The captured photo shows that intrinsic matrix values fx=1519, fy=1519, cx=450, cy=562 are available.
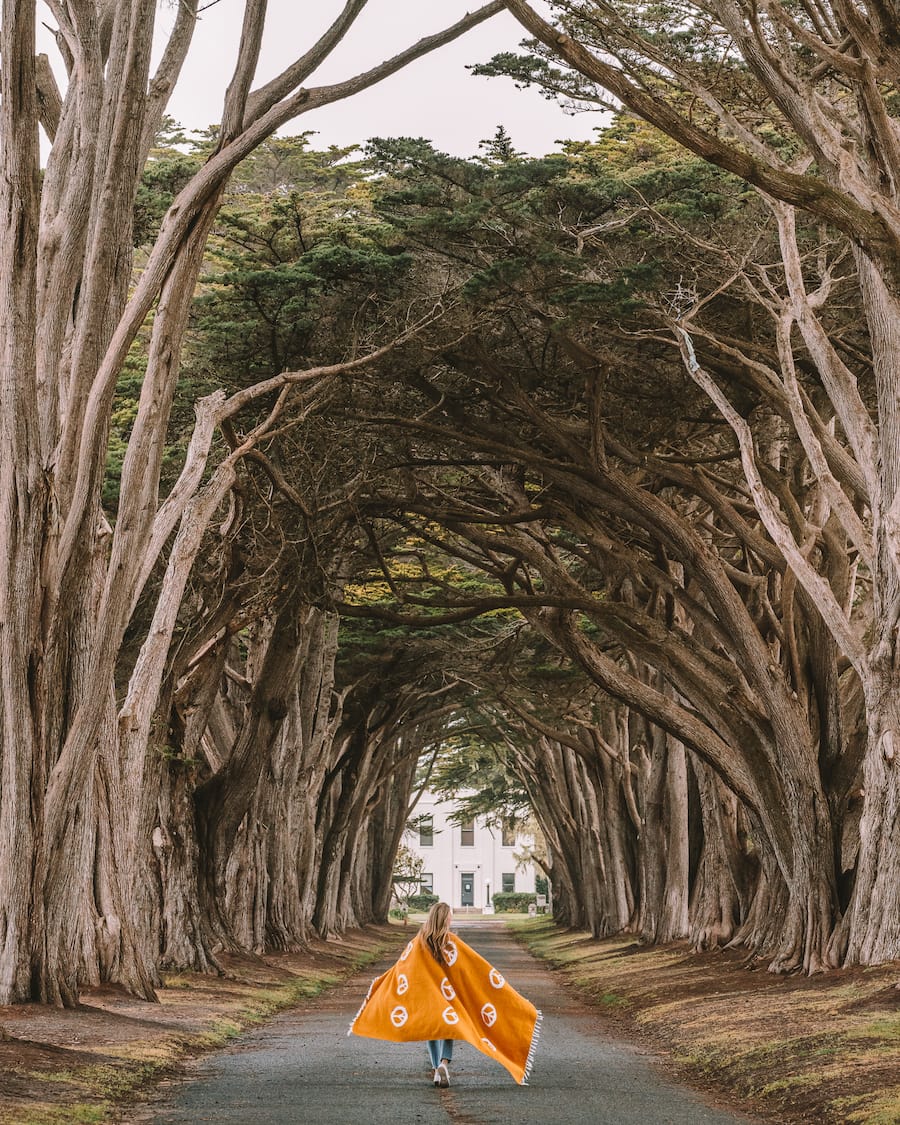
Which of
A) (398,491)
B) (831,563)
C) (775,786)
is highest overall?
(398,491)

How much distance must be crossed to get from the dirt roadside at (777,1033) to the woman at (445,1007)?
1.39 metres

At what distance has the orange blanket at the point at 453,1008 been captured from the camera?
9.66 m

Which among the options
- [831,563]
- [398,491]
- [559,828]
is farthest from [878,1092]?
[559,828]

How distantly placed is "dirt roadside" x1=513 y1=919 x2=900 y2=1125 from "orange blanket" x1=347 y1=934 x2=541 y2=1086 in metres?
1.37

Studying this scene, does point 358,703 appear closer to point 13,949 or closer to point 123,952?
point 123,952

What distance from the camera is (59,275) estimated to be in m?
11.8

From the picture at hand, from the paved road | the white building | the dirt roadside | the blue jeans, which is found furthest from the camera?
the white building

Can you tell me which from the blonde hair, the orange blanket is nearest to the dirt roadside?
the orange blanket

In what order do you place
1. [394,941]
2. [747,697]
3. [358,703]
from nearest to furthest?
[747,697] < [358,703] < [394,941]

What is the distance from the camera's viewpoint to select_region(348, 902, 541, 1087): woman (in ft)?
31.7

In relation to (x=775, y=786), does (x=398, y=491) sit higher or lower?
higher

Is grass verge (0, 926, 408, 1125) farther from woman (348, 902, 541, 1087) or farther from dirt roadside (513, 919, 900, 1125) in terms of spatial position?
dirt roadside (513, 919, 900, 1125)

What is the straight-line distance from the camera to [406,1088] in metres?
9.52

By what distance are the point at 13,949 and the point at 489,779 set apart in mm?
41418
